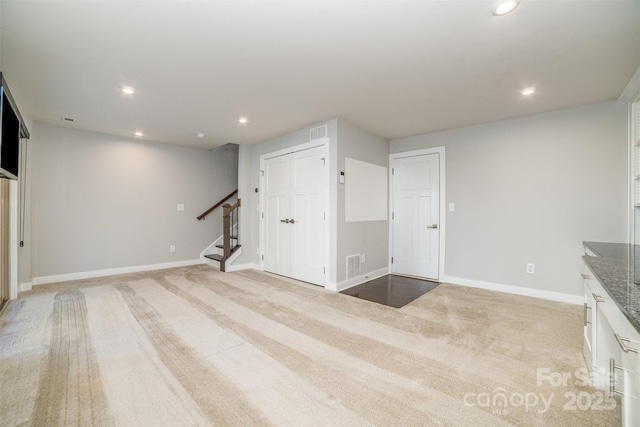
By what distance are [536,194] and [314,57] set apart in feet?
10.8

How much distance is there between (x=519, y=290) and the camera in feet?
11.4

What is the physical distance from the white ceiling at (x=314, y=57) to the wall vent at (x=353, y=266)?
2.05m

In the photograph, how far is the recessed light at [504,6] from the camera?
156cm

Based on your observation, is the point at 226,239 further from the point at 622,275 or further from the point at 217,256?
the point at 622,275

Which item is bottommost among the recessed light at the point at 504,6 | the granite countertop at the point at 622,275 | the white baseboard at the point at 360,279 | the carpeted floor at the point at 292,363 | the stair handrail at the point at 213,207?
the carpeted floor at the point at 292,363

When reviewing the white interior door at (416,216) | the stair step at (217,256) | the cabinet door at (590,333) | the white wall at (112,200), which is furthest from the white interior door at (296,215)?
the cabinet door at (590,333)

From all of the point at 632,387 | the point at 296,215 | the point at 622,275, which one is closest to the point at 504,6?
the point at 622,275

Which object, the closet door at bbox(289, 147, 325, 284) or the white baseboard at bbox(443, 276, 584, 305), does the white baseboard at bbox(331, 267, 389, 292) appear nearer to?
the closet door at bbox(289, 147, 325, 284)

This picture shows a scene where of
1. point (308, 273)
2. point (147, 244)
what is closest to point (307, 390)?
point (308, 273)

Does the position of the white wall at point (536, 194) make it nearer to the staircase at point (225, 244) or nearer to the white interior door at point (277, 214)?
the white interior door at point (277, 214)

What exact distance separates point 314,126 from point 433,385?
3383mm

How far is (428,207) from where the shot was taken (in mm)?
4305

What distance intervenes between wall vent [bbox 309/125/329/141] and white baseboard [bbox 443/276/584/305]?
2.90 metres

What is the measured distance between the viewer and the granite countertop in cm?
98
